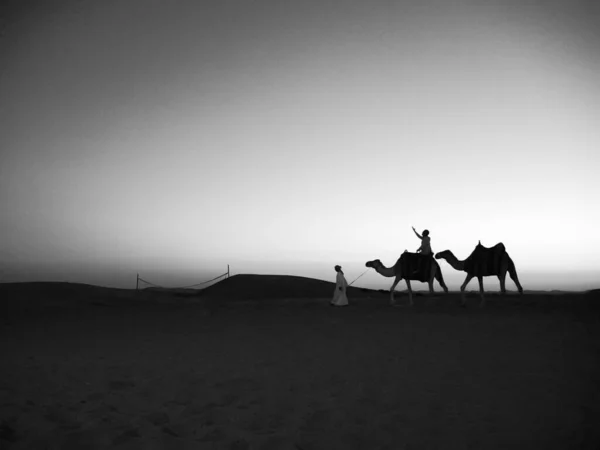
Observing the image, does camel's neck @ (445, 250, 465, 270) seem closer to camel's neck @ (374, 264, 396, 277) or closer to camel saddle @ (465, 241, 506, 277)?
camel saddle @ (465, 241, 506, 277)

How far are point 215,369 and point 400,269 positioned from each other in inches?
423

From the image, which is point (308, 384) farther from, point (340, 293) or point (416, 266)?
point (416, 266)

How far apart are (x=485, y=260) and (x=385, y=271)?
3909mm

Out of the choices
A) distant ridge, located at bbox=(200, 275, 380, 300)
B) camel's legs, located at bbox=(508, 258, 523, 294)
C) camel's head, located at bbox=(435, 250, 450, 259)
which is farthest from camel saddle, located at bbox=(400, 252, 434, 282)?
distant ridge, located at bbox=(200, 275, 380, 300)

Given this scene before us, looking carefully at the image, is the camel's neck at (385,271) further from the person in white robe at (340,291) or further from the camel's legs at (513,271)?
the camel's legs at (513,271)

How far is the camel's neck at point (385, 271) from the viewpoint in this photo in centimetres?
1789

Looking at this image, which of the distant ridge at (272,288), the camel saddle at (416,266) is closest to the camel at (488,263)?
the camel saddle at (416,266)

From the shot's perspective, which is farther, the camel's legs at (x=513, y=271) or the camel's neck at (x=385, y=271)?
the camel's neck at (x=385, y=271)

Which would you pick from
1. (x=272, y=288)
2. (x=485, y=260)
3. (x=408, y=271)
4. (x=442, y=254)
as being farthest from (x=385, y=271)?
(x=272, y=288)

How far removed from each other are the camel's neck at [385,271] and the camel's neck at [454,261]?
225 centimetres

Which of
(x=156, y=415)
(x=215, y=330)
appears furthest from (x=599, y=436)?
(x=215, y=330)

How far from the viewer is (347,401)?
634 centimetres

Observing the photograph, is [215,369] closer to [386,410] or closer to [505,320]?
[386,410]

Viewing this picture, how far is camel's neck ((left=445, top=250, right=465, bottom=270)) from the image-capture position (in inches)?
679
